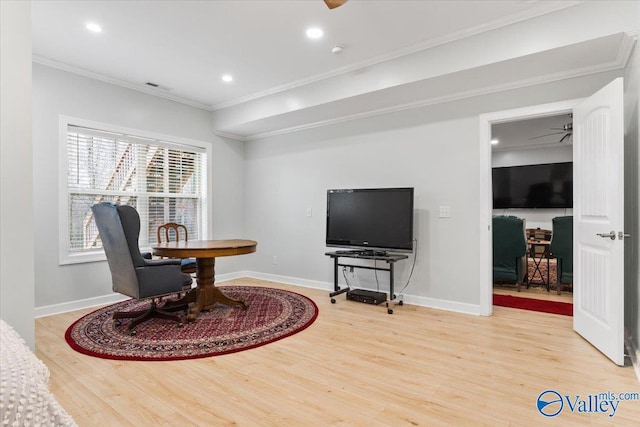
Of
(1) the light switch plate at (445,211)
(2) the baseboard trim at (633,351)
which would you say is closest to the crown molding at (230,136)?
(1) the light switch plate at (445,211)

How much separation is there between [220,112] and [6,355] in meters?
4.86

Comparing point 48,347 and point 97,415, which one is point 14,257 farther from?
point 48,347

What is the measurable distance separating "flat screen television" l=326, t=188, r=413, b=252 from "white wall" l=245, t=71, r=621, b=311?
0.98 ft

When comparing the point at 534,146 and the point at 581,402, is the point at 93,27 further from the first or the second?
the point at 534,146

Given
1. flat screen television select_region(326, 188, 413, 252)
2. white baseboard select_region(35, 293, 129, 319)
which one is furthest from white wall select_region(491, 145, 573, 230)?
white baseboard select_region(35, 293, 129, 319)

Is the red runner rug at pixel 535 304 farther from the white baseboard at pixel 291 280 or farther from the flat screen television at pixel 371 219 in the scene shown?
the white baseboard at pixel 291 280

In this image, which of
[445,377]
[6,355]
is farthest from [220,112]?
[6,355]

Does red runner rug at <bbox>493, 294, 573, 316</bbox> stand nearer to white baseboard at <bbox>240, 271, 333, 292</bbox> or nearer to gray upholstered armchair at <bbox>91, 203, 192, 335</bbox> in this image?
white baseboard at <bbox>240, 271, 333, 292</bbox>

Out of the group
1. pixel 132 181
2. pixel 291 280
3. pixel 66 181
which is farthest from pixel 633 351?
pixel 66 181

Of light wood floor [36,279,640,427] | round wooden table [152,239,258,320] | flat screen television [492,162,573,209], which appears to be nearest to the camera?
light wood floor [36,279,640,427]

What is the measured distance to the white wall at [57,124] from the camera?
3.48 meters

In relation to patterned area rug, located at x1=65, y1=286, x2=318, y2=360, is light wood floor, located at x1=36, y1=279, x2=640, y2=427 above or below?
below

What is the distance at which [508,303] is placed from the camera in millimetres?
3973

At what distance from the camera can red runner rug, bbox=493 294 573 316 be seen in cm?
366
